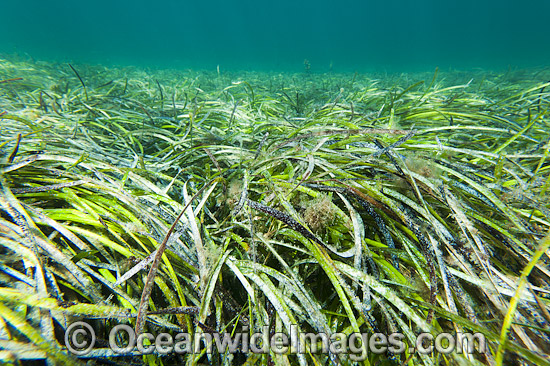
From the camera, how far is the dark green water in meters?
58.9

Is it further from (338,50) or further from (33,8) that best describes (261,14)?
(33,8)

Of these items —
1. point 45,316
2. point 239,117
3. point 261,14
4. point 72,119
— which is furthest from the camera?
point 261,14

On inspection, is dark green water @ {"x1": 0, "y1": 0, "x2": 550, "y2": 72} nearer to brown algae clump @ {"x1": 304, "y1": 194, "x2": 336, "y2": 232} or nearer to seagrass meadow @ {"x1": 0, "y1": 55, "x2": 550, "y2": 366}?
seagrass meadow @ {"x1": 0, "y1": 55, "x2": 550, "y2": 366}

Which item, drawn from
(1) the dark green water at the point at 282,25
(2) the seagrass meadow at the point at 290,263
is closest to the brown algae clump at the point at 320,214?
(2) the seagrass meadow at the point at 290,263

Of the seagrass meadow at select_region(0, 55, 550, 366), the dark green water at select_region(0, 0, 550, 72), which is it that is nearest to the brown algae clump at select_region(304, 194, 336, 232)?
the seagrass meadow at select_region(0, 55, 550, 366)

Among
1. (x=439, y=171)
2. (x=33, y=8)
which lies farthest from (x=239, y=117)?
(x=33, y=8)

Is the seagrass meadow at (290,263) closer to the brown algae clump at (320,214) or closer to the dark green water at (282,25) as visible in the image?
the brown algae clump at (320,214)

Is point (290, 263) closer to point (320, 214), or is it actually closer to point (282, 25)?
point (320, 214)

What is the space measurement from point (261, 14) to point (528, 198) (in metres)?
101

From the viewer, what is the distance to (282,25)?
78.3 m

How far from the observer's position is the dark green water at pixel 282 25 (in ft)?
193

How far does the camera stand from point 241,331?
28.4 inches

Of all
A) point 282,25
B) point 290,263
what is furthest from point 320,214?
point 282,25

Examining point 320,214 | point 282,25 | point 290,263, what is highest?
point 282,25
